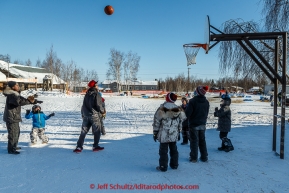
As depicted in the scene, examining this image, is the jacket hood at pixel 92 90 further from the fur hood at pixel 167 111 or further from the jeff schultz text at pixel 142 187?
the jeff schultz text at pixel 142 187

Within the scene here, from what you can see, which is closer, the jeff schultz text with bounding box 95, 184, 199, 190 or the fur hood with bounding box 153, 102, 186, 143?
the jeff schultz text with bounding box 95, 184, 199, 190

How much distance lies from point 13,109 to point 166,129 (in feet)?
11.6

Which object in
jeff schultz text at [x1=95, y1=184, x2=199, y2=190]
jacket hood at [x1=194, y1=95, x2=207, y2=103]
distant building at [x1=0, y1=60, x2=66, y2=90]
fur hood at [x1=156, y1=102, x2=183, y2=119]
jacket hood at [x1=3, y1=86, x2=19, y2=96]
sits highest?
distant building at [x1=0, y1=60, x2=66, y2=90]

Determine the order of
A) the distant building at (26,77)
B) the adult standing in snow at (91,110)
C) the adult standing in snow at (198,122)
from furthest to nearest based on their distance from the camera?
1. the distant building at (26,77)
2. the adult standing in snow at (91,110)
3. the adult standing in snow at (198,122)

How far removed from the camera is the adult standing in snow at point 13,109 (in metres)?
4.95

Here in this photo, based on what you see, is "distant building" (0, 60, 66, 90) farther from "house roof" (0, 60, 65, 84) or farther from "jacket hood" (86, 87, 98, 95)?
"jacket hood" (86, 87, 98, 95)

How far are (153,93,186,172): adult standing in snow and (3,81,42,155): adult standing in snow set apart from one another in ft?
9.95

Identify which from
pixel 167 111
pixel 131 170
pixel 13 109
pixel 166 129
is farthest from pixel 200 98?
pixel 13 109

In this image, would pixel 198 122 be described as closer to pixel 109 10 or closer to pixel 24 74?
pixel 109 10

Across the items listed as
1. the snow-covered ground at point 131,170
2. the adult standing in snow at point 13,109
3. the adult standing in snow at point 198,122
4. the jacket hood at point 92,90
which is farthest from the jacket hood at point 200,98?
the adult standing in snow at point 13,109

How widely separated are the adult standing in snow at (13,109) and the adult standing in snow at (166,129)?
303 centimetres

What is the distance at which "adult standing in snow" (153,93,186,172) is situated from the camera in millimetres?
4141

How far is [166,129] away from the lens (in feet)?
13.7

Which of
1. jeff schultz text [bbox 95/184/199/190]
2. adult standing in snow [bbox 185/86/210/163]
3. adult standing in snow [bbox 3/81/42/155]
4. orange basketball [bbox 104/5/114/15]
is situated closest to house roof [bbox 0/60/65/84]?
orange basketball [bbox 104/5/114/15]
